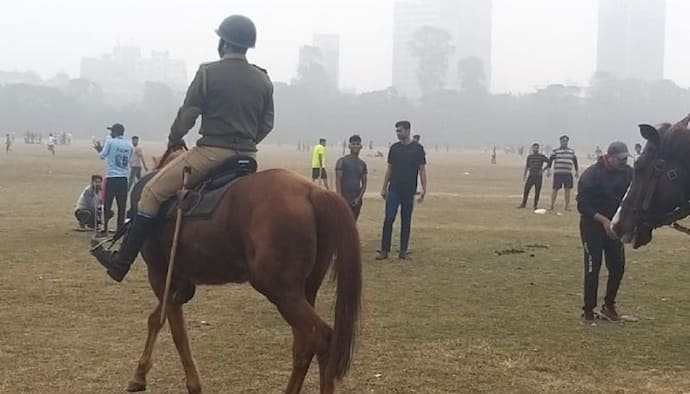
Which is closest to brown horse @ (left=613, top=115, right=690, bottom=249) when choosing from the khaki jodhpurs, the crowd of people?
the crowd of people

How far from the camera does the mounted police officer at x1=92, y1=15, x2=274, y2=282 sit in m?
6.05

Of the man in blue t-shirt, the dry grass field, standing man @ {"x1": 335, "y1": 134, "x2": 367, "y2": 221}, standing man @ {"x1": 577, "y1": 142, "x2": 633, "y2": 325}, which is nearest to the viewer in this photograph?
the dry grass field

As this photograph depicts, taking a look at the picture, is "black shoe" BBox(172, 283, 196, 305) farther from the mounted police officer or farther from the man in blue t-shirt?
the man in blue t-shirt

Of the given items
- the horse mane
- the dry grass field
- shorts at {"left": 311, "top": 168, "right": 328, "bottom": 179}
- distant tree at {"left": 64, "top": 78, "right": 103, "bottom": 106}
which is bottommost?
the dry grass field

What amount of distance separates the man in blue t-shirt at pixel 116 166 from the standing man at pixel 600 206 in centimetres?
856

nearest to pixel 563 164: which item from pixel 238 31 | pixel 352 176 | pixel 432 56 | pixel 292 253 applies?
pixel 352 176

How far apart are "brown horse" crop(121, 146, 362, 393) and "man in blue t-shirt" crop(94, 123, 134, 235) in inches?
358

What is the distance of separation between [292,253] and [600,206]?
4.91 meters

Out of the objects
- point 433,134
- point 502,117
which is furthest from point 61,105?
point 502,117

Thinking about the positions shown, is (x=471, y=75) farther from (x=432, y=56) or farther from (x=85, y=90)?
(x=85, y=90)

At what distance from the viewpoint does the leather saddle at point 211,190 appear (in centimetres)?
594

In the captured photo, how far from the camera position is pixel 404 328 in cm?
880

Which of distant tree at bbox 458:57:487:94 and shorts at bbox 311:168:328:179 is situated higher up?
distant tree at bbox 458:57:487:94

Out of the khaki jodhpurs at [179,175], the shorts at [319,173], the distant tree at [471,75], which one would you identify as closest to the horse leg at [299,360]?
the khaki jodhpurs at [179,175]
